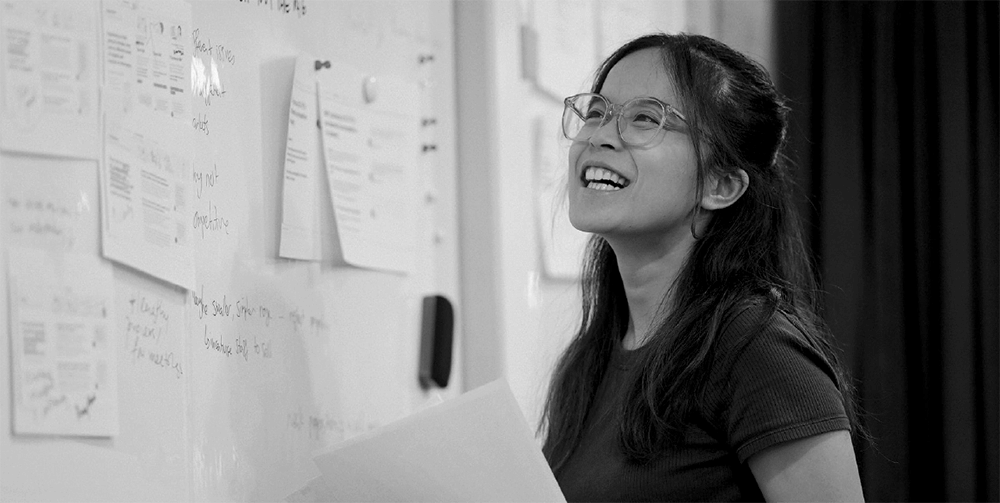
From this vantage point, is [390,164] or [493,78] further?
[493,78]

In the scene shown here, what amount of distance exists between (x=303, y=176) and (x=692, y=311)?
61cm

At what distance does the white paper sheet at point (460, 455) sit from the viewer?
1.19 meters

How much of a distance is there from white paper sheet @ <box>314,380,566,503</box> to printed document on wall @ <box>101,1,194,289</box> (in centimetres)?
33

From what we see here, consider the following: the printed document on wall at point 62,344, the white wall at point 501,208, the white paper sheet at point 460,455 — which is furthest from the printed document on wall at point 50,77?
the white wall at point 501,208

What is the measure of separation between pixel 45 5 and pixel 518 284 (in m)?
1.17

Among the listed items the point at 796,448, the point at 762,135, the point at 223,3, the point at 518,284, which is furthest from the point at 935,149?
the point at 223,3

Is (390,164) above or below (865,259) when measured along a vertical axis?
above

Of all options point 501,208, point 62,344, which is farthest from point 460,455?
point 501,208

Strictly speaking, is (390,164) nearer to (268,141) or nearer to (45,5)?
(268,141)

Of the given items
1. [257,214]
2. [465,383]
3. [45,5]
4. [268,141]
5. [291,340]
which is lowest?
[465,383]

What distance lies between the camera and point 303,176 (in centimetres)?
159

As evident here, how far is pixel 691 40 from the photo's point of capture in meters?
1.53

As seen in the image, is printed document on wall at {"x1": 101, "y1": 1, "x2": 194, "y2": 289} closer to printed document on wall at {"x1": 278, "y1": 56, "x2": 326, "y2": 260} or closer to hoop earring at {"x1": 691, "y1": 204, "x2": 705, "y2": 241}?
printed document on wall at {"x1": 278, "y1": 56, "x2": 326, "y2": 260}

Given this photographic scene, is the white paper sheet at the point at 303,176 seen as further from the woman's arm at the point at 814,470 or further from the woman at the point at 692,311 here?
the woman's arm at the point at 814,470
